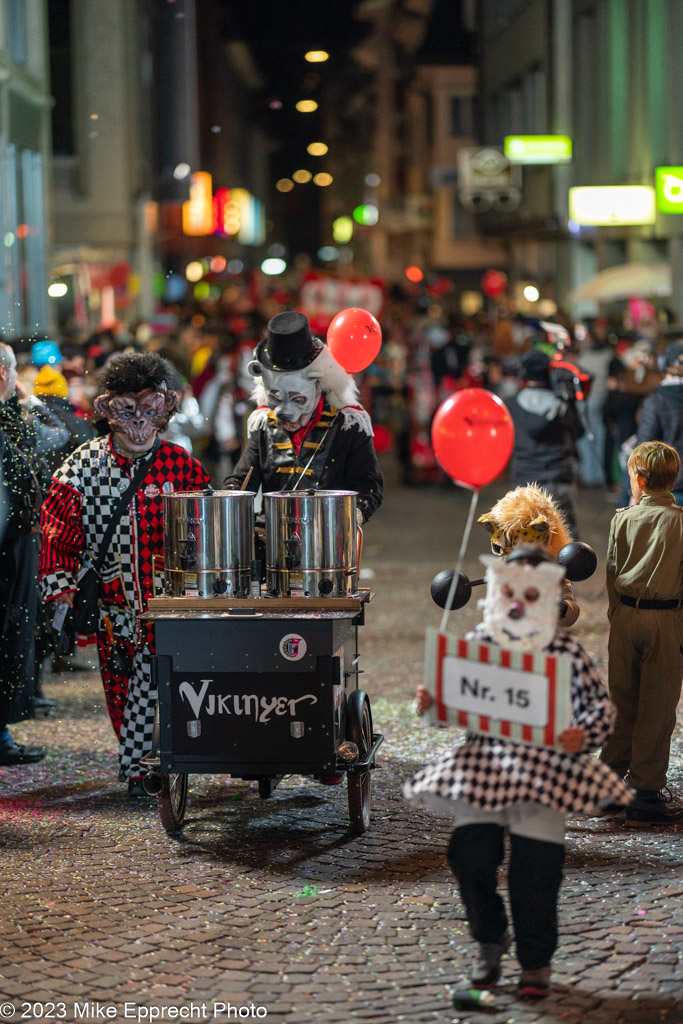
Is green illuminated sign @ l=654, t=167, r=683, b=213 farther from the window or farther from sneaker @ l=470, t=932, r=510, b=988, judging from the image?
sneaker @ l=470, t=932, r=510, b=988

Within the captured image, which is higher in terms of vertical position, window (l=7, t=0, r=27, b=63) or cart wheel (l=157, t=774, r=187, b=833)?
window (l=7, t=0, r=27, b=63)

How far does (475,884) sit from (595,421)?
14.6m

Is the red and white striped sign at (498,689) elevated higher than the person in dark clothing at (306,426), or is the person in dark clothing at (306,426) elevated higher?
the person in dark clothing at (306,426)

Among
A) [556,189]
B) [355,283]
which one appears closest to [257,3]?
[355,283]

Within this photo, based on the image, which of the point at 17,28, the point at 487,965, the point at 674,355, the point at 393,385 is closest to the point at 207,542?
the point at 487,965

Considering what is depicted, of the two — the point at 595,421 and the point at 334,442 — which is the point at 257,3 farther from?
the point at 334,442

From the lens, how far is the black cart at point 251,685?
18.3 ft

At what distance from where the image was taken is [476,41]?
34.8m

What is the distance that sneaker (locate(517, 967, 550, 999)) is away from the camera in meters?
4.28

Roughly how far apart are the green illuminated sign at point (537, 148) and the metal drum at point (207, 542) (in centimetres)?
2096

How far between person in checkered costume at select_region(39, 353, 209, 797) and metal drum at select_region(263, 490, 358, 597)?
864mm

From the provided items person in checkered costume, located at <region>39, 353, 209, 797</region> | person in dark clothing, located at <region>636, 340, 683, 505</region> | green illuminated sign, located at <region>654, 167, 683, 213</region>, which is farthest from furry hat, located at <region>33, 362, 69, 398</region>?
green illuminated sign, located at <region>654, 167, 683, 213</region>

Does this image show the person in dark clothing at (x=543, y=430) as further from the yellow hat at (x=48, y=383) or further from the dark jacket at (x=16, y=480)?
the dark jacket at (x=16, y=480)

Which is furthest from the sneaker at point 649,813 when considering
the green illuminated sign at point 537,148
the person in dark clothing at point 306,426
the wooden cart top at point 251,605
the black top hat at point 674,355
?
the green illuminated sign at point 537,148
